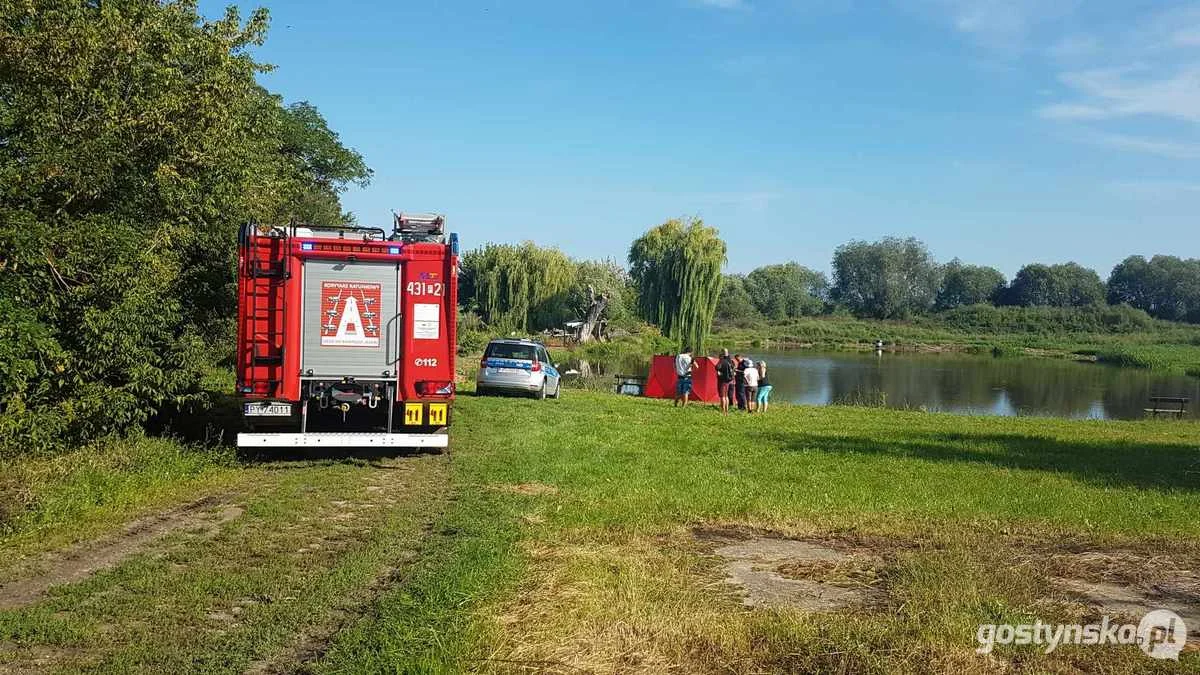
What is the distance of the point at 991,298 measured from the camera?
14825 centimetres

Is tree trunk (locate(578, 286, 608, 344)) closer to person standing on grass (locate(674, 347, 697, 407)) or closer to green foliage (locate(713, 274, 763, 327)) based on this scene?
person standing on grass (locate(674, 347, 697, 407))

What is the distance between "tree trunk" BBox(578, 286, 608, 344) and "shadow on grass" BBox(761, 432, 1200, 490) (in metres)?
46.0

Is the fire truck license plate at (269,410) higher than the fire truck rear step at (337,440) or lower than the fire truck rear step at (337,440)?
higher

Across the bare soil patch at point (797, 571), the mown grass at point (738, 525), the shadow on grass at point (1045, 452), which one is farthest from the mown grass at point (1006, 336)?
the bare soil patch at point (797, 571)

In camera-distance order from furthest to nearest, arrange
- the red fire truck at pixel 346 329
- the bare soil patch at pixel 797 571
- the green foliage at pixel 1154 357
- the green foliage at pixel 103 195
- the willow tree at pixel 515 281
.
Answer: the green foliage at pixel 1154 357 → the willow tree at pixel 515 281 → the red fire truck at pixel 346 329 → the green foliage at pixel 103 195 → the bare soil patch at pixel 797 571

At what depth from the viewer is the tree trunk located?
6402 centimetres

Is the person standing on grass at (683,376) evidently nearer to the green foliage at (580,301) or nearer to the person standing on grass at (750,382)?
the person standing on grass at (750,382)

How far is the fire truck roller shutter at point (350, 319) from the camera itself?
12289 mm

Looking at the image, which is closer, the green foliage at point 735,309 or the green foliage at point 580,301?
the green foliage at point 580,301

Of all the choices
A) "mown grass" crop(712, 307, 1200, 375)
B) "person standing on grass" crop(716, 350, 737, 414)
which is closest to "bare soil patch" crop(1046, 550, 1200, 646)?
"person standing on grass" crop(716, 350, 737, 414)

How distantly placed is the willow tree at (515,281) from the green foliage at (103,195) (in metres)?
48.6

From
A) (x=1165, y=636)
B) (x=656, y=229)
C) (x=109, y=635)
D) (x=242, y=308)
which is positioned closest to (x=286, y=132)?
(x=242, y=308)

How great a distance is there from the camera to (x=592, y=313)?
64.5 meters

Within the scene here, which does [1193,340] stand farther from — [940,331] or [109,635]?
[109,635]
